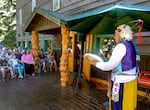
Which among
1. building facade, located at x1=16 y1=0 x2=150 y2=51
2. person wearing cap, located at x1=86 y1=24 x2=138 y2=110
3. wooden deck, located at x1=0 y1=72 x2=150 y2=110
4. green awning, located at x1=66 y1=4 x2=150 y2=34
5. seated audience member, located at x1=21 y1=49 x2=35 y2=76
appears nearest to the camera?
person wearing cap, located at x1=86 y1=24 x2=138 y2=110

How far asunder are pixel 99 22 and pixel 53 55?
5.53 metres

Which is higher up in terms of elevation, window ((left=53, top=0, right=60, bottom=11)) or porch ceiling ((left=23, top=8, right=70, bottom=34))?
window ((left=53, top=0, right=60, bottom=11))

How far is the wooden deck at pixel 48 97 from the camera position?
4.59 metres

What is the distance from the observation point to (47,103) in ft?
15.8

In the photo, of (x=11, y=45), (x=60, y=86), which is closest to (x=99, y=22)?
(x=60, y=86)

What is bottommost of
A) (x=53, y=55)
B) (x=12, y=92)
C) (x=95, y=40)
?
(x=12, y=92)

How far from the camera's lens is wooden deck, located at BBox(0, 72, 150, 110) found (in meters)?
4.59

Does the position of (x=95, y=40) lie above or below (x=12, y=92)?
above

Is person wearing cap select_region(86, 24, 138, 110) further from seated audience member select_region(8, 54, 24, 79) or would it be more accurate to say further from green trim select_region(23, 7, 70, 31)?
seated audience member select_region(8, 54, 24, 79)

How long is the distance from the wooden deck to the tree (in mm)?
14982

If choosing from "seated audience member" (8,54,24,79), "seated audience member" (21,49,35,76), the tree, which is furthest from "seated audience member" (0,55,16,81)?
the tree

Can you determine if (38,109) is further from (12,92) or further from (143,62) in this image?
(143,62)

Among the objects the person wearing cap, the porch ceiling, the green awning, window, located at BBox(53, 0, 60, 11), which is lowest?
the person wearing cap

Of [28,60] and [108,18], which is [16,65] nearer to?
[28,60]
